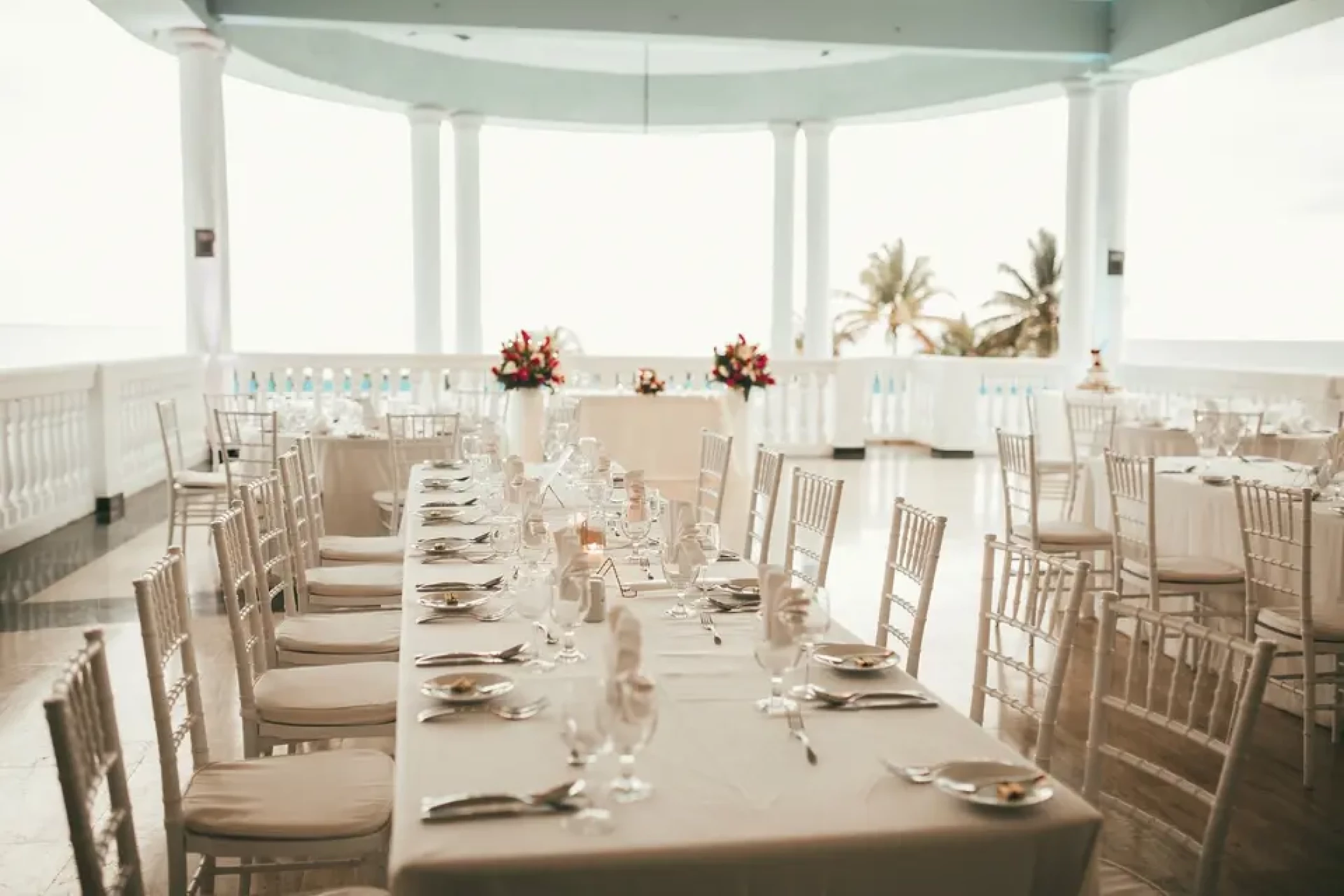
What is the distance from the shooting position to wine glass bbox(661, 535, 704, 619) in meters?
2.86

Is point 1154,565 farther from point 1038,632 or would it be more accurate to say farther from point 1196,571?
point 1038,632

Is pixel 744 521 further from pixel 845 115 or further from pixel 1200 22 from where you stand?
pixel 845 115

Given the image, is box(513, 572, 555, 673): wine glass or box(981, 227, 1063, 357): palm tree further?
box(981, 227, 1063, 357): palm tree

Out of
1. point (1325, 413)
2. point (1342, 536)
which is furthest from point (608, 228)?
point (1342, 536)

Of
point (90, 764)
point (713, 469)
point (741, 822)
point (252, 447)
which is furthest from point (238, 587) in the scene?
point (252, 447)

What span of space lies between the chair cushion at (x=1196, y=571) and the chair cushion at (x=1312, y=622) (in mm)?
401

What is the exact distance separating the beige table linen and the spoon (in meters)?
2.95

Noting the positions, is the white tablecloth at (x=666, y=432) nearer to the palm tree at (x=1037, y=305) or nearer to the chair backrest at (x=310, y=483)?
the chair backrest at (x=310, y=483)

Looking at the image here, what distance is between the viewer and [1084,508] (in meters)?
6.09

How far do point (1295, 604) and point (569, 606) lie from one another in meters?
3.26

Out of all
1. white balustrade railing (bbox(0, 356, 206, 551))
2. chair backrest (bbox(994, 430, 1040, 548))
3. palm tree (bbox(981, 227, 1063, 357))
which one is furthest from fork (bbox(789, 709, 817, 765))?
palm tree (bbox(981, 227, 1063, 357))

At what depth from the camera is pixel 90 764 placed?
6.07 ft

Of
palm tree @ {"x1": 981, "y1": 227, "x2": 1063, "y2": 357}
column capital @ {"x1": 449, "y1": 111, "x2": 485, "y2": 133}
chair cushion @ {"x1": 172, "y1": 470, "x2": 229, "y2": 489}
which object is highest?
column capital @ {"x1": 449, "y1": 111, "x2": 485, "y2": 133}

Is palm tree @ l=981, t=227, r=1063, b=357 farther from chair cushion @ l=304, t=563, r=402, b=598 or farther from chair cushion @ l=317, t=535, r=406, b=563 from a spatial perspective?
chair cushion @ l=304, t=563, r=402, b=598
